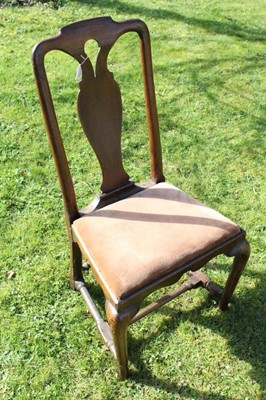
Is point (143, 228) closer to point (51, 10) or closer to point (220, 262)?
point (220, 262)

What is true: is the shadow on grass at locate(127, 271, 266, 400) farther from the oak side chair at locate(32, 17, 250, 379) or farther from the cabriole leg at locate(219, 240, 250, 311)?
the oak side chair at locate(32, 17, 250, 379)

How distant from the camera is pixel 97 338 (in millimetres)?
2404

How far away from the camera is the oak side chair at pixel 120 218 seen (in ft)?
5.96

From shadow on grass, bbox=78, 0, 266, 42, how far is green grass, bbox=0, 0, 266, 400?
0.01m

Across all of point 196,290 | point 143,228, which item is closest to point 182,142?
point 196,290

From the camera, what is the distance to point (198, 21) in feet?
18.8

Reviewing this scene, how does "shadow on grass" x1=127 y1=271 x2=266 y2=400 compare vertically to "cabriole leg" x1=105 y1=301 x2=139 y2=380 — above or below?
below

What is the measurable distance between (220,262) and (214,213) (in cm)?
75

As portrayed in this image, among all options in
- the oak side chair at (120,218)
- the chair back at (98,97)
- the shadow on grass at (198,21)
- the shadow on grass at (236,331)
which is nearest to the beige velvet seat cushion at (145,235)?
the oak side chair at (120,218)

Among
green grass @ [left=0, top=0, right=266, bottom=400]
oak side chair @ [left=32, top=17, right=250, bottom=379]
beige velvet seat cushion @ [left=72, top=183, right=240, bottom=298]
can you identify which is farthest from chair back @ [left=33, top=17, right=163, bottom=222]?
green grass @ [left=0, top=0, right=266, bottom=400]

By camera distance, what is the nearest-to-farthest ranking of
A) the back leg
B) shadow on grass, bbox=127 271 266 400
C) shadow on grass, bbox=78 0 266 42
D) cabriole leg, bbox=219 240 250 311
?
cabriole leg, bbox=219 240 250 311
shadow on grass, bbox=127 271 266 400
the back leg
shadow on grass, bbox=78 0 266 42

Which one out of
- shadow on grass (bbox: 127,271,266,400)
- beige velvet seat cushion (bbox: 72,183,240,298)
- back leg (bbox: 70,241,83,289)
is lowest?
shadow on grass (bbox: 127,271,266,400)

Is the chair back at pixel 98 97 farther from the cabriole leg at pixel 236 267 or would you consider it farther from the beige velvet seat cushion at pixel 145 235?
the cabriole leg at pixel 236 267

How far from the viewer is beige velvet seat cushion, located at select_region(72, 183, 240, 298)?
6.00 ft
